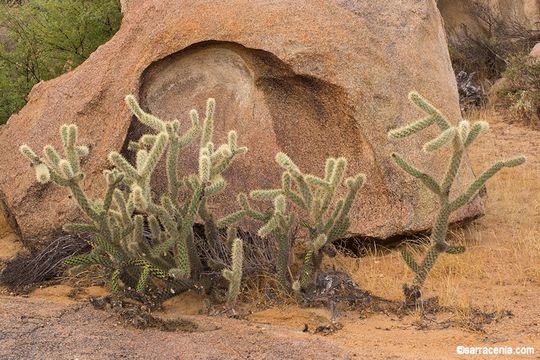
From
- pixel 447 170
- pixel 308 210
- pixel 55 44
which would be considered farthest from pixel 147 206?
pixel 55 44

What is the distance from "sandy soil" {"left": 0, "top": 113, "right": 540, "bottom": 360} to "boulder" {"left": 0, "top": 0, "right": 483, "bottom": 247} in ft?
1.41

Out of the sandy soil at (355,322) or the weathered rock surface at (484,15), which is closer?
the sandy soil at (355,322)

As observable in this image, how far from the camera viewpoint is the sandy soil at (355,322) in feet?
12.0

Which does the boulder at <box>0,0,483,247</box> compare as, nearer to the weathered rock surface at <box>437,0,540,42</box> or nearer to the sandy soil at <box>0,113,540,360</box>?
the sandy soil at <box>0,113,540,360</box>

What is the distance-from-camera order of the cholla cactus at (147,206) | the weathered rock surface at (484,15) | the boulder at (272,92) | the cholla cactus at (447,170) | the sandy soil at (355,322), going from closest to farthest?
the sandy soil at (355,322), the cholla cactus at (447,170), the cholla cactus at (147,206), the boulder at (272,92), the weathered rock surface at (484,15)

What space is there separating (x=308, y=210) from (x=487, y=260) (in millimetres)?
1395

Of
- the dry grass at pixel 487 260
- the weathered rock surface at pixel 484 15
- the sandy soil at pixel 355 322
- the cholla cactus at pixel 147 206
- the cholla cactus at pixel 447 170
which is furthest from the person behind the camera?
the weathered rock surface at pixel 484 15

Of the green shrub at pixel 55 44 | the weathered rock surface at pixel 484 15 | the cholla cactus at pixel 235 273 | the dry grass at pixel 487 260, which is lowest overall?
the dry grass at pixel 487 260

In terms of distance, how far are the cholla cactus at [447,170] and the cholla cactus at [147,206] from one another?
0.94 meters

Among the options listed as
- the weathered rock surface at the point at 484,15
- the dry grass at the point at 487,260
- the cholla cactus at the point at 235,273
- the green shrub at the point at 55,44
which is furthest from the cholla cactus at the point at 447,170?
the weathered rock surface at the point at 484,15

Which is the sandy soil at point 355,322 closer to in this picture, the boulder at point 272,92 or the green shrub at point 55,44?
the boulder at point 272,92

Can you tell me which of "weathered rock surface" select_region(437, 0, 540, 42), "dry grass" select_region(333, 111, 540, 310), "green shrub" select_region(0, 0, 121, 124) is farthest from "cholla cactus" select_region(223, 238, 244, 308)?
"weathered rock surface" select_region(437, 0, 540, 42)

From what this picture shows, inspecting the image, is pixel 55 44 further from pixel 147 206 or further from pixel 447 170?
pixel 447 170

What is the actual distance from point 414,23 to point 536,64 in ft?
14.3
